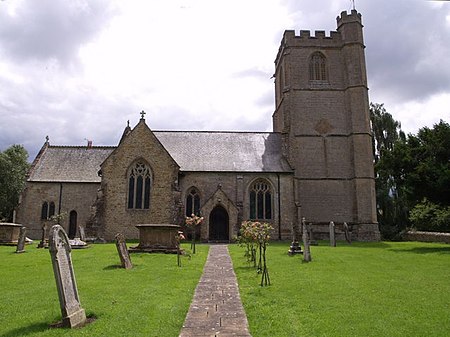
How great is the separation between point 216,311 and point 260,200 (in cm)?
2487

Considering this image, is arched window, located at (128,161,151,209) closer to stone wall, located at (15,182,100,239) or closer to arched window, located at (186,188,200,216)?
arched window, located at (186,188,200,216)

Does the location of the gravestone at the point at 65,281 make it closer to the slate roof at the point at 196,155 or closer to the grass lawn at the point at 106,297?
the grass lawn at the point at 106,297

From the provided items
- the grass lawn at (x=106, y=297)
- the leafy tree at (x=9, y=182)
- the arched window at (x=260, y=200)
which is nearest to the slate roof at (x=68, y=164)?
the leafy tree at (x=9, y=182)

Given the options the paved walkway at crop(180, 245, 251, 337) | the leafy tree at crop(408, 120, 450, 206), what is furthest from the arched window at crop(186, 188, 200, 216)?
the paved walkway at crop(180, 245, 251, 337)

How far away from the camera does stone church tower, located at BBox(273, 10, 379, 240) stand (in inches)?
1309

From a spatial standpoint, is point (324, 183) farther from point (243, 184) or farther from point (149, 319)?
point (149, 319)

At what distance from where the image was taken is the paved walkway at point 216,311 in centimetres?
650

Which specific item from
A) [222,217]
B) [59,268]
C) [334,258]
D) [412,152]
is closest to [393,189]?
[412,152]

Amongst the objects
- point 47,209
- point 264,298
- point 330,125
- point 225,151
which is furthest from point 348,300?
point 47,209

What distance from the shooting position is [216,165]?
33031mm

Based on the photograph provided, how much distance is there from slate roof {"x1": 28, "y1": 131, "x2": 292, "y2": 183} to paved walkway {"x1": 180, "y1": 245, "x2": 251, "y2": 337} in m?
20.9

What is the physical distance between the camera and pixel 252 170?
32.6 meters

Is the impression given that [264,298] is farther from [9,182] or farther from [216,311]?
[9,182]

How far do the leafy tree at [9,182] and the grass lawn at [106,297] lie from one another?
35267mm
